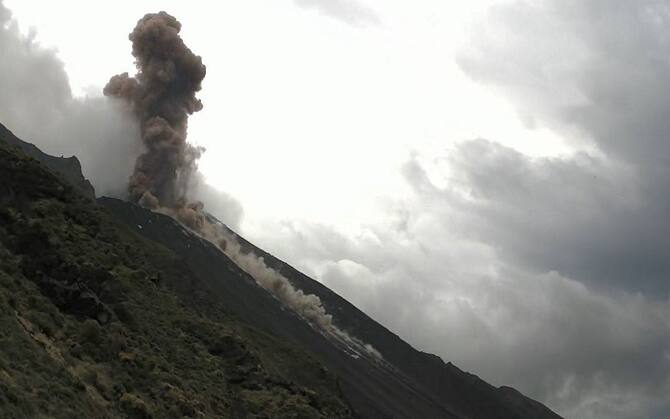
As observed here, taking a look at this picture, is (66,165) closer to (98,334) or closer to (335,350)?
(335,350)

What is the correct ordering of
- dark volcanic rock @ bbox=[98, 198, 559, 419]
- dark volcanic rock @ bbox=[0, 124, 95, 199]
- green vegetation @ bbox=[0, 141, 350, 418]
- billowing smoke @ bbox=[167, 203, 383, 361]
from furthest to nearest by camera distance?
1. billowing smoke @ bbox=[167, 203, 383, 361]
2. dark volcanic rock @ bbox=[98, 198, 559, 419]
3. dark volcanic rock @ bbox=[0, 124, 95, 199]
4. green vegetation @ bbox=[0, 141, 350, 418]

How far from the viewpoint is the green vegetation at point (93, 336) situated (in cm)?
2552

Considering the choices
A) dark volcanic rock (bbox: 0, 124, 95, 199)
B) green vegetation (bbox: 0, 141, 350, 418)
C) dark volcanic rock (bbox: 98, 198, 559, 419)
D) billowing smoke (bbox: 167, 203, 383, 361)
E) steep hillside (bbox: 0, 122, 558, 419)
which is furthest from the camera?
billowing smoke (bbox: 167, 203, 383, 361)

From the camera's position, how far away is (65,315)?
111 ft

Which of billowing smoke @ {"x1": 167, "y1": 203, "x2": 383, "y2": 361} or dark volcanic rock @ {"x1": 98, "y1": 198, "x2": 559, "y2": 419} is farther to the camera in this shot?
billowing smoke @ {"x1": 167, "y1": 203, "x2": 383, "y2": 361}

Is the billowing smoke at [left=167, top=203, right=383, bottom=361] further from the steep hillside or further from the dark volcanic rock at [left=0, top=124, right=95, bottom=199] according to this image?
the steep hillside

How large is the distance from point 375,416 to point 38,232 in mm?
81510

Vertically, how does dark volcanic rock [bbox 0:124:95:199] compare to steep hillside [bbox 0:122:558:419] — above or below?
above

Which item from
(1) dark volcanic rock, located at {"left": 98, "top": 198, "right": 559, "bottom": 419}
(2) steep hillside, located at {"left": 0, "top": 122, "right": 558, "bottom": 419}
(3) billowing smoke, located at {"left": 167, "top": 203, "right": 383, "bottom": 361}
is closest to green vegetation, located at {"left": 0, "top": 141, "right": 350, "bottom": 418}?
(2) steep hillside, located at {"left": 0, "top": 122, "right": 558, "bottom": 419}

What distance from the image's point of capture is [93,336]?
33.2 metres

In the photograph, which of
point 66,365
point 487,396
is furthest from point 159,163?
point 66,365

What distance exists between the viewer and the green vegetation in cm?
2552

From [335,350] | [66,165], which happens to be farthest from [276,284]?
[66,165]

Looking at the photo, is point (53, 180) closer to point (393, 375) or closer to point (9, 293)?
point (9, 293)
